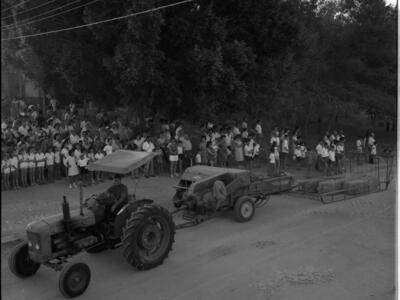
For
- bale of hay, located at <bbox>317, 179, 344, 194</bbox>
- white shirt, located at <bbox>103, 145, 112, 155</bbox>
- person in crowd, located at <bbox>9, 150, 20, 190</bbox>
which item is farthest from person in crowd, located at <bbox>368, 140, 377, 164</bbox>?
person in crowd, located at <bbox>9, 150, 20, 190</bbox>

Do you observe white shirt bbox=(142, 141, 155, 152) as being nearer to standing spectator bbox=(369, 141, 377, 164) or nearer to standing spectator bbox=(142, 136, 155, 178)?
standing spectator bbox=(142, 136, 155, 178)

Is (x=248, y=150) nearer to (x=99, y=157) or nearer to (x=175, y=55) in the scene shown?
(x=175, y=55)

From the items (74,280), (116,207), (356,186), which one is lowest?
(74,280)

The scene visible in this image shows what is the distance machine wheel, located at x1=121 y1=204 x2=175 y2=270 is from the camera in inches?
285

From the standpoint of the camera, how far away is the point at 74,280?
6539 millimetres

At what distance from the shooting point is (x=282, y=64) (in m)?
19.0

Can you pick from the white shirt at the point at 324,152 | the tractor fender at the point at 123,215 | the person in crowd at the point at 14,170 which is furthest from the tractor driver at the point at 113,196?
the white shirt at the point at 324,152

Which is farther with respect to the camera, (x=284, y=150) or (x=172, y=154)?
(x=284, y=150)

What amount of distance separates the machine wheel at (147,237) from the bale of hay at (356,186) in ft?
20.8

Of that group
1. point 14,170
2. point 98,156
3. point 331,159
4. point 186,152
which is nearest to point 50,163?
point 14,170

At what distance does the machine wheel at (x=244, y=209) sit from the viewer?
10125 mm

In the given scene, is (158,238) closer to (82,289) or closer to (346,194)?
(82,289)

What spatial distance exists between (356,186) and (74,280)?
8.61m

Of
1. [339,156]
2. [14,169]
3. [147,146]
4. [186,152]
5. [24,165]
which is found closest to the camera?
[14,169]
